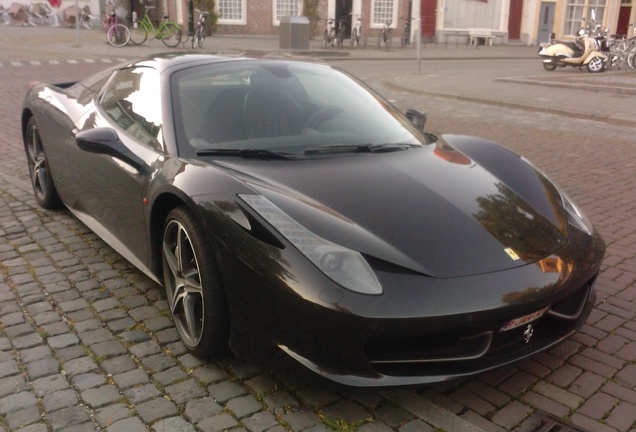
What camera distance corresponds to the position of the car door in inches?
143

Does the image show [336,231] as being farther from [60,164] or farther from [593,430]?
[60,164]

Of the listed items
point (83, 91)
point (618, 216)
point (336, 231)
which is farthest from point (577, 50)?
point (336, 231)

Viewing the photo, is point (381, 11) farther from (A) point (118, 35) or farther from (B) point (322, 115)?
(B) point (322, 115)

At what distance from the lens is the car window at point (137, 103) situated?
12.2 ft

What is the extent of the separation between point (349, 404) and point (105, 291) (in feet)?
5.96

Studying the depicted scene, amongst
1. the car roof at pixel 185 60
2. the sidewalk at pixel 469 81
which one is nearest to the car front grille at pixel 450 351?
the car roof at pixel 185 60

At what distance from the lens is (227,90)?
12.7 feet

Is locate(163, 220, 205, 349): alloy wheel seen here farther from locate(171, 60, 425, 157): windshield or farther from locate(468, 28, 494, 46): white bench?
locate(468, 28, 494, 46): white bench

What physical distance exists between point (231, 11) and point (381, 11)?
749 centimetres

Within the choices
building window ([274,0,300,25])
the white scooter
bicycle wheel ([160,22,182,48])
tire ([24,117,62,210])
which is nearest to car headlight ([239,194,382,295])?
tire ([24,117,62,210])

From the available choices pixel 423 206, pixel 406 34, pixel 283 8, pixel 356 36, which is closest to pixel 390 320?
pixel 423 206

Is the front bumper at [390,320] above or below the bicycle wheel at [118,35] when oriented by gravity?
below

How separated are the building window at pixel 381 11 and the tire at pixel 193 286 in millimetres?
32464

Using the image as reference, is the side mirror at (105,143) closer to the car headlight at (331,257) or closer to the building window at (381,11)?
the car headlight at (331,257)
